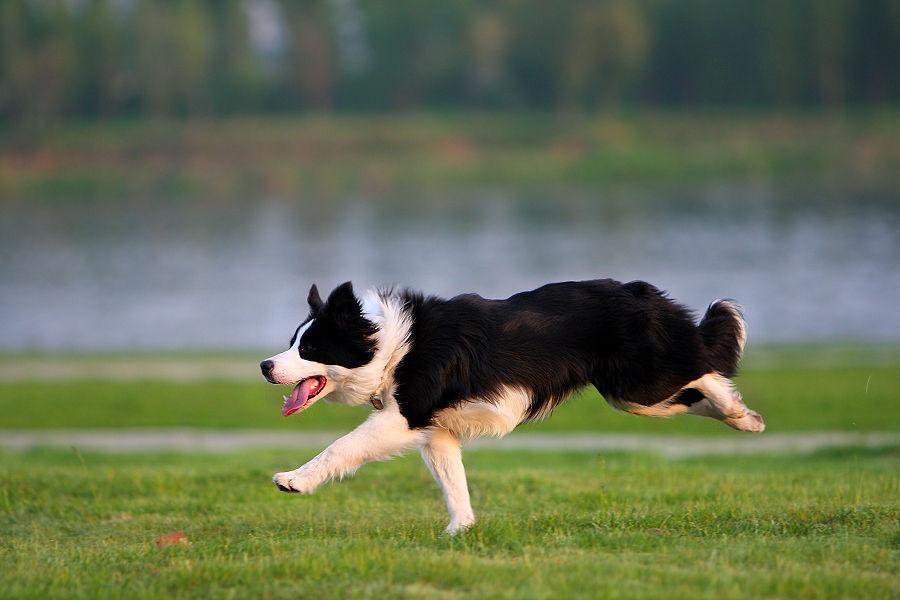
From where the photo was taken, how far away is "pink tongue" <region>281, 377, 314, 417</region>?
7.47 m

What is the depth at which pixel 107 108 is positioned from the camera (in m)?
86.8

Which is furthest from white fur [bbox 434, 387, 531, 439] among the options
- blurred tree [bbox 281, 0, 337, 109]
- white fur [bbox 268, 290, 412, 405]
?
blurred tree [bbox 281, 0, 337, 109]

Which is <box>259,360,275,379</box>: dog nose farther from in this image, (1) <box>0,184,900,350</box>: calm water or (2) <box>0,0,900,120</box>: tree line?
(2) <box>0,0,900,120</box>: tree line

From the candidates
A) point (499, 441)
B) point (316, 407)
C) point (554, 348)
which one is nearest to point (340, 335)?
point (554, 348)

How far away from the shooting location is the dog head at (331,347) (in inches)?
293

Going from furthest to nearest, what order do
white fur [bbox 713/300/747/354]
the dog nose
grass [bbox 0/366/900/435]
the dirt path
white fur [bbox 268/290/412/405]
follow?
grass [bbox 0/366/900/435], the dirt path, white fur [bbox 713/300/747/354], white fur [bbox 268/290/412/405], the dog nose

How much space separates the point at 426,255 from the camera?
1875 inches

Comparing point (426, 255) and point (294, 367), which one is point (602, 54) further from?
point (294, 367)

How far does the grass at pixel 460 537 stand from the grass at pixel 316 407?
6.10 meters

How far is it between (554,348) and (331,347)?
134 cm

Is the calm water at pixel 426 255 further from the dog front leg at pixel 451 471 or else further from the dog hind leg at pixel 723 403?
the dog front leg at pixel 451 471

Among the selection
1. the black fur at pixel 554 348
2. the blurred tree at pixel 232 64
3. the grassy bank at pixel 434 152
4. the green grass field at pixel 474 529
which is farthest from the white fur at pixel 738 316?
the blurred tree at pixel 232 64

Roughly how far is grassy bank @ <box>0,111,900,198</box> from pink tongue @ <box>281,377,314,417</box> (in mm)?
65323

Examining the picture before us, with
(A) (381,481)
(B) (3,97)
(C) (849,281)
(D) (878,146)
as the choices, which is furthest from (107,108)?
(A) (381,481)
